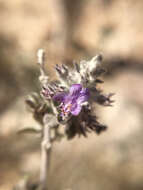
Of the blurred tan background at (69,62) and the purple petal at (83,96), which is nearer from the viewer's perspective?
the purple petal at (83,96)

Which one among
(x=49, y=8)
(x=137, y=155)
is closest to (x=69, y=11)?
(x=49, y=8)

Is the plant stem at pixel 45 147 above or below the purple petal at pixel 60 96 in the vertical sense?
below

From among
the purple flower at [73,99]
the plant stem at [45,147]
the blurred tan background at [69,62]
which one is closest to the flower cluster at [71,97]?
the purple flower at [73,99]

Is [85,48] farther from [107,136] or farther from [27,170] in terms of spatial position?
[27,170]

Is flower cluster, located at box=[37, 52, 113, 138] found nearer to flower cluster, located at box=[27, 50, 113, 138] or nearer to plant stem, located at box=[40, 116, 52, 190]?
flower cluster, located at box=[27, 50, 113, 138]

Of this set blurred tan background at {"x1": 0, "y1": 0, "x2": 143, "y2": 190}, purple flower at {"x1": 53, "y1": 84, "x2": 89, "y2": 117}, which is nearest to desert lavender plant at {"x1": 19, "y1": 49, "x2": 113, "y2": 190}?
purple flower at {"x1": 53, "y1": 84, "x2": 89, "y2": 117}

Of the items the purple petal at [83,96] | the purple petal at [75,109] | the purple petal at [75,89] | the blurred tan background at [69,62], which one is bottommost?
the purple petal at [75,109]

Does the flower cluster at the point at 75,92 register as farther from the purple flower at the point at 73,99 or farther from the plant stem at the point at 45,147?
the plant stem at the point at 45,147

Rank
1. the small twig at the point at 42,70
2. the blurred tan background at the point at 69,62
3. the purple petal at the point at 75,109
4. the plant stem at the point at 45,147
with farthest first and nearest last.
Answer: the blurred tan background at the point at 69,62 < the plant stem at the point at 45,147 < the small twig at the point at 42,70 < the purple petal at the point at 75,109

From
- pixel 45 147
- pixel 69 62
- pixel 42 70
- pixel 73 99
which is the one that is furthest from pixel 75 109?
pixel 69 62
